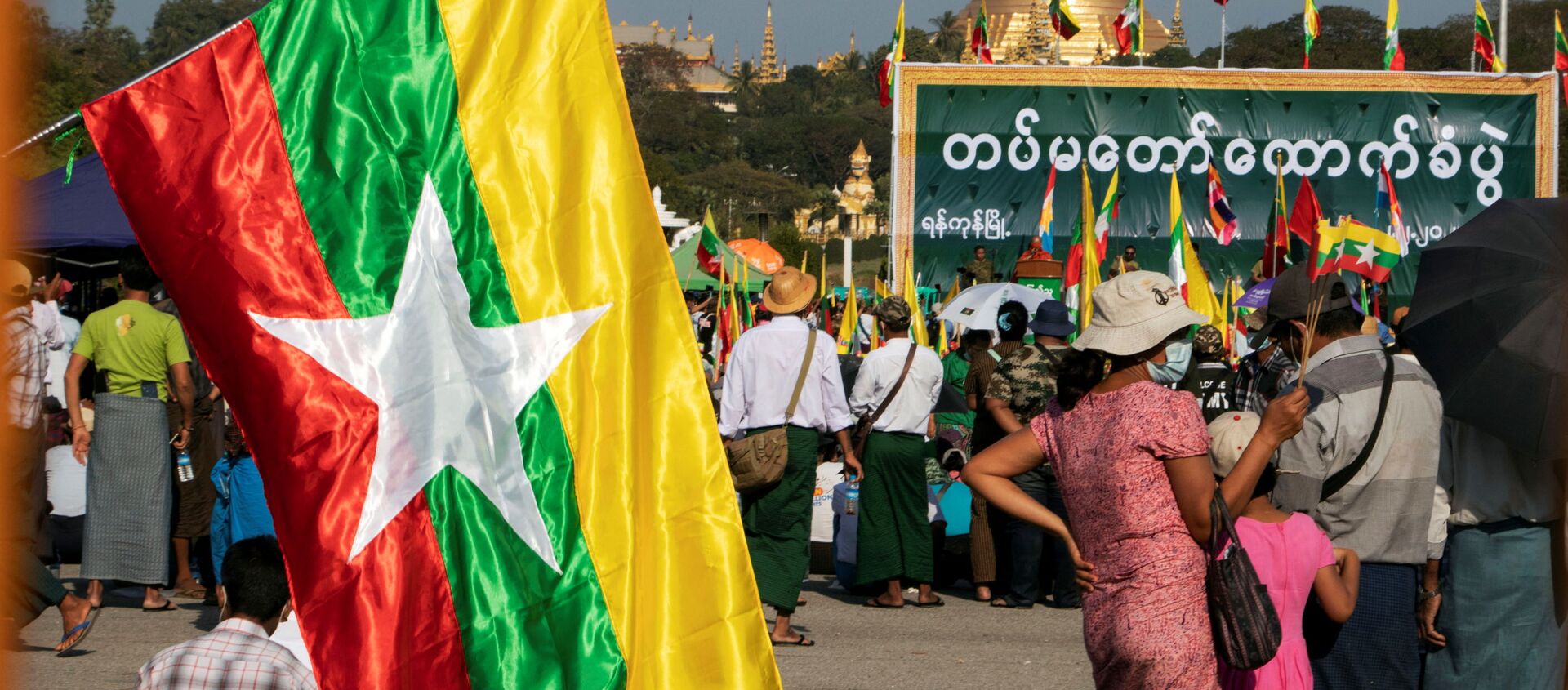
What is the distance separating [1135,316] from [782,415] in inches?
134

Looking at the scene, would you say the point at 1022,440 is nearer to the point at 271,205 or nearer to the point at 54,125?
the point at 271,205

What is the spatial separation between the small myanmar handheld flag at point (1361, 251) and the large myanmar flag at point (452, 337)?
7.12 m

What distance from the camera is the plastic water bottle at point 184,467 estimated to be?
7027 millimetres

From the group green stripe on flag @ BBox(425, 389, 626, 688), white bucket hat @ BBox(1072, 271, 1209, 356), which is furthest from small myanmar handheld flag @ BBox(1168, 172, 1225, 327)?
green stripe on flag @ BBox(425, 389, 626, 688)

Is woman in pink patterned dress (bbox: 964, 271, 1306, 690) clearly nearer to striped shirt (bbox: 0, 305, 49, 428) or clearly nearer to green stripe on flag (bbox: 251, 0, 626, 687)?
green stripe on flag (bbox: 251, 0, 626, 687)

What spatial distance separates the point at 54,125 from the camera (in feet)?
7.55

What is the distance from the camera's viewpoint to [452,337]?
266 centimetres

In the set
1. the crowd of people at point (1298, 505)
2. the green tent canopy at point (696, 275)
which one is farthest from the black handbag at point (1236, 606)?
the green tent canopy at point (696, 275)

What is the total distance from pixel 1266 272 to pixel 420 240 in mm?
10514

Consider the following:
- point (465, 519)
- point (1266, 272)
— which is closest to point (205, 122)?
point (465, 519)

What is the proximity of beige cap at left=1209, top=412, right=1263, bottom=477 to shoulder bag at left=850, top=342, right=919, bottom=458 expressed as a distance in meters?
3.80

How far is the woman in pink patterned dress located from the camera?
296 centimetres

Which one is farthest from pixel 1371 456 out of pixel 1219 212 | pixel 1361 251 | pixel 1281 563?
pixel 1219 212

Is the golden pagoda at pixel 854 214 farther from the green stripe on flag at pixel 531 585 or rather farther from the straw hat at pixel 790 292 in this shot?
the green stripe on flag at pixel 531 585
